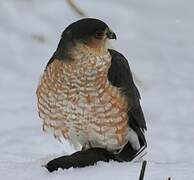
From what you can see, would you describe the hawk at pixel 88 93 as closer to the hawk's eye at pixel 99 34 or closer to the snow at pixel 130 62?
the hawk's eye at pixel 99 34

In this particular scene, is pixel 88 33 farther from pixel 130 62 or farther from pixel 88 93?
pixel 130 62

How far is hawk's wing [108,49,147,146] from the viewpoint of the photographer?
5.06 meters

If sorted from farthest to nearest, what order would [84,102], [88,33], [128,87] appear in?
[128,87], [88,33], [84,102]

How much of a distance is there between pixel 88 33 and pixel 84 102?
38 cm

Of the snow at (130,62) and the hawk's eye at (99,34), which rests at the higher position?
the hawk's eye at (99,34)

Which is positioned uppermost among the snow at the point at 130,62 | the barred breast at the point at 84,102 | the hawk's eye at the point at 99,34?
the hawk's eye at the point at 99,34

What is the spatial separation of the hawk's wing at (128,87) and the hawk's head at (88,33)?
0.15 metres

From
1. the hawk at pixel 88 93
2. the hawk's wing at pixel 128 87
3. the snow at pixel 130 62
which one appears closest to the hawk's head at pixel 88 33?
the hawk at pixel 88 93

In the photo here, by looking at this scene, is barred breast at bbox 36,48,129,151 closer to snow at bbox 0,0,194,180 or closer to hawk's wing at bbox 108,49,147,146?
hawk's wing at bbox 108,49,147,146

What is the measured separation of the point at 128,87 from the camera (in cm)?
515

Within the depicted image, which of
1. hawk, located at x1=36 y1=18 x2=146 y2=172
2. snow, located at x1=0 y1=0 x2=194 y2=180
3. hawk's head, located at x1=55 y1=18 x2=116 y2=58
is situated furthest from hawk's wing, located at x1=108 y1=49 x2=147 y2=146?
snow, located at x1=0 y1=0 x2=194 y2=180

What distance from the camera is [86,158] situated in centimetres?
461

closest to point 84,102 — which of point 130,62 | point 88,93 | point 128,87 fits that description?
point 88,93

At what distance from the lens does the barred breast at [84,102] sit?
16.0ft
